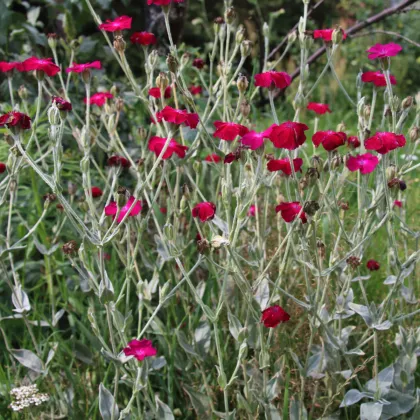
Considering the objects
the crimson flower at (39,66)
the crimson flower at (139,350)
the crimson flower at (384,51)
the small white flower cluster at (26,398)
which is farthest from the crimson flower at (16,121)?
the crimson flower at (384,51)

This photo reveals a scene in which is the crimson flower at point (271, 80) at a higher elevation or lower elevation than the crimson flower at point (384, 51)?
lower

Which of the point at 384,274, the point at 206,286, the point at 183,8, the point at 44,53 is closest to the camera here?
the point at 206,286

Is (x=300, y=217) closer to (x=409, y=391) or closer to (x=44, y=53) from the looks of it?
→ (x=409, y=391)

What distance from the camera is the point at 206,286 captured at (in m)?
1.93

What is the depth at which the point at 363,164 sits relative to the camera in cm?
140

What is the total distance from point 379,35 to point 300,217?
544cm

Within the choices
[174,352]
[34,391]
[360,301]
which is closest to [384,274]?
[360,301]

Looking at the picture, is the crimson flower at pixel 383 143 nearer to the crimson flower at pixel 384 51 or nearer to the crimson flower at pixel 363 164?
the crimson flower at pixel 363 164

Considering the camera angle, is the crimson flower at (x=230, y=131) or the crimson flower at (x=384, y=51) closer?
the crimson flower at (x=230, y=131)

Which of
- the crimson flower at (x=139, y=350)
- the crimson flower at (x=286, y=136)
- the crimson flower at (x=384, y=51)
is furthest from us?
the crimson flower at (x=384, y=51)

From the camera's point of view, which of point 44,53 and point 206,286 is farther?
point 44,53

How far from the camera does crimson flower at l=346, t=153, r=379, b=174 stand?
4.56ft

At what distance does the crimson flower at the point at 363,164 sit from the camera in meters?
1.39

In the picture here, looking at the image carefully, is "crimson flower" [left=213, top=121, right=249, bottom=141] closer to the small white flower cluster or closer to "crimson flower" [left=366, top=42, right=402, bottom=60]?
"crimson flower" [left=366, top=42, right=402, bottom=60]
